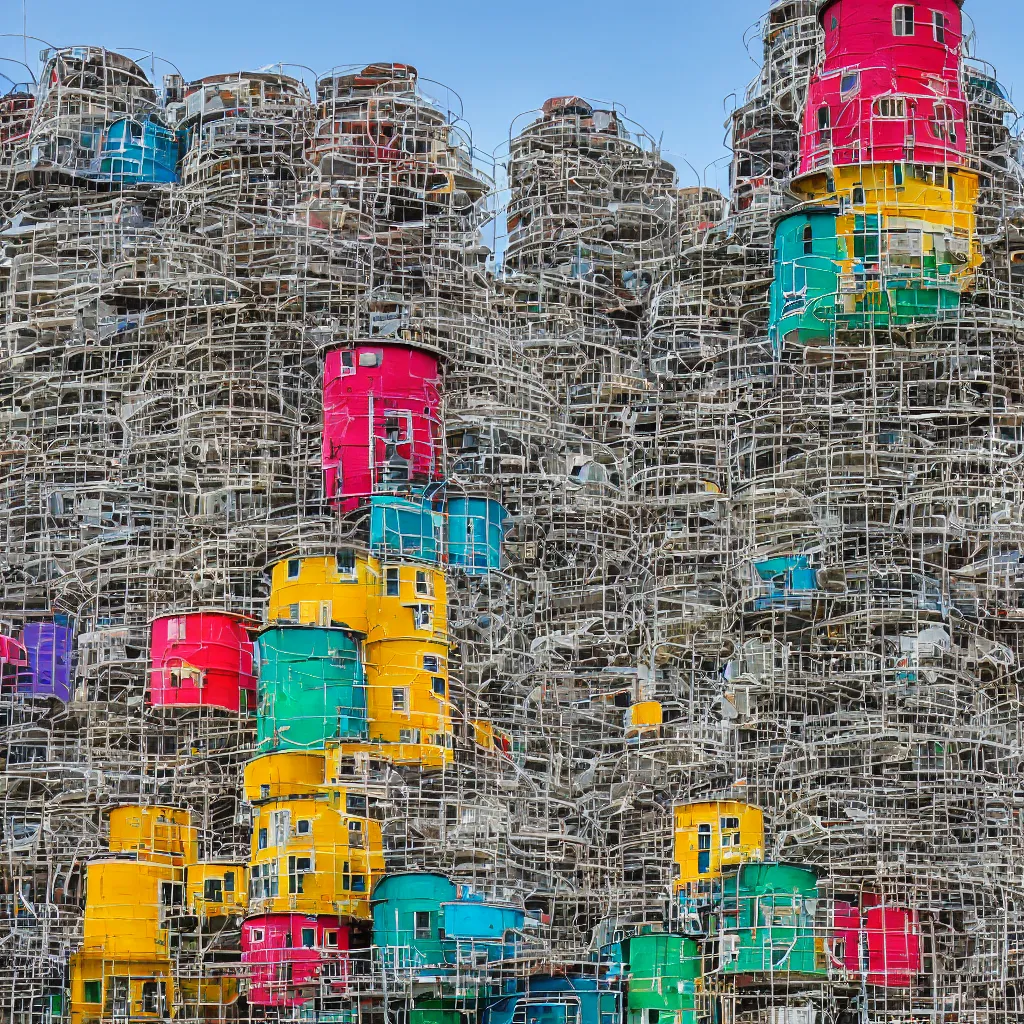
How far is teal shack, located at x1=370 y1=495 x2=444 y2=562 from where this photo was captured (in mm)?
93938

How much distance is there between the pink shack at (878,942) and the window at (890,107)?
34802 mm

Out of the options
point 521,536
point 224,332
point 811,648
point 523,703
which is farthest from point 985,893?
point 224,332

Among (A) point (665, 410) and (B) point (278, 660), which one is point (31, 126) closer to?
(A) point (665, 410)

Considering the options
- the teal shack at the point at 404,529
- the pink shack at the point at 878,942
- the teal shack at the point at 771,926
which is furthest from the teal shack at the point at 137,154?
the pink shack at the point at 878,942

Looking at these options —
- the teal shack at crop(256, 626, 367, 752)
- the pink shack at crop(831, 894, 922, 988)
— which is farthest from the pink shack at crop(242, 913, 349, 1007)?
the pink shack at crop(831, 894, 922, 988)

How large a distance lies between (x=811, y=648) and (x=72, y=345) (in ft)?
116

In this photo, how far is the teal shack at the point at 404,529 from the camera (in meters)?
93.9

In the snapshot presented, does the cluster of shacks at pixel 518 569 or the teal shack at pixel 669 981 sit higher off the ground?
the cluster of shacks at pixel 518 569

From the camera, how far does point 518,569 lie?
104 metres

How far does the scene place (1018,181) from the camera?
117812mm

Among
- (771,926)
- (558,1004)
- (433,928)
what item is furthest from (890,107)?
(433,928)

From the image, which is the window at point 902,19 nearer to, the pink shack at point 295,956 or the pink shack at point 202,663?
the pink shack at point 202,663

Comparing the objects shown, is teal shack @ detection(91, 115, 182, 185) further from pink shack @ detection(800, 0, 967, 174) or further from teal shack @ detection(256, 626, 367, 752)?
teal shack @ detection(256, 626, 367, 752)

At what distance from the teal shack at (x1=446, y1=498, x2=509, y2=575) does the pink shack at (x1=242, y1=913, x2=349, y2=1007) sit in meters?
18.3
